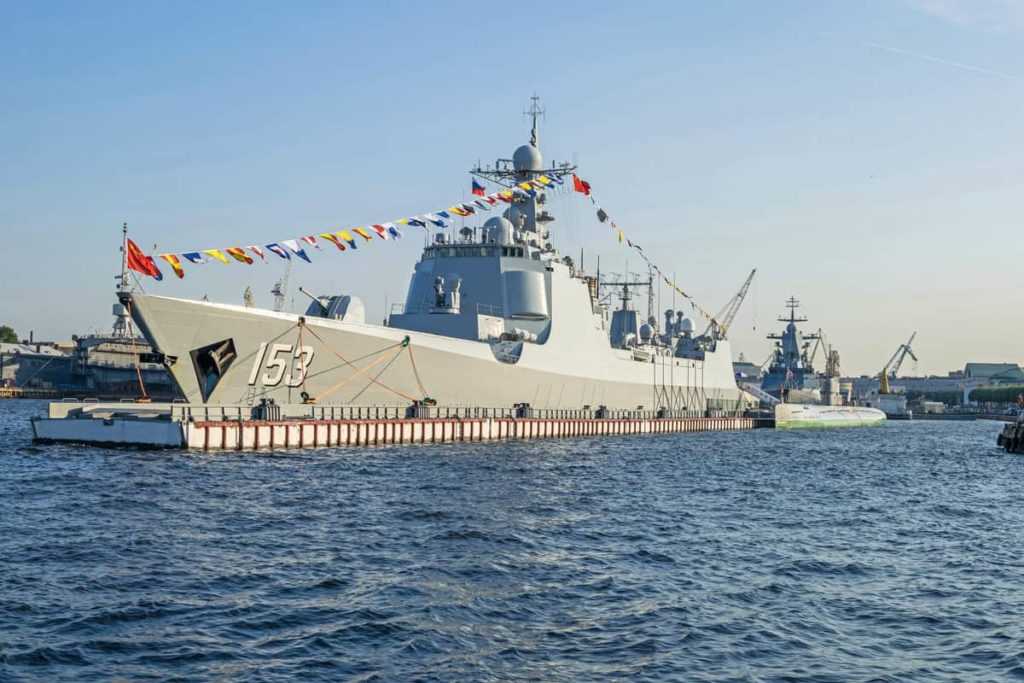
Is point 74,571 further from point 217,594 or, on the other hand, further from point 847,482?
point 847,482

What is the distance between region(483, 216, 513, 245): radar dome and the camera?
4925cm

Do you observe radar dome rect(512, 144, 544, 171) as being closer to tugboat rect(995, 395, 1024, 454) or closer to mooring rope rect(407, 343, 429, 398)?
mooring rope rect(407, 343, 429, 398)

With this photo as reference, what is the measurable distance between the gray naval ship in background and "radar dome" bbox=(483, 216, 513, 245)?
60 millimetres

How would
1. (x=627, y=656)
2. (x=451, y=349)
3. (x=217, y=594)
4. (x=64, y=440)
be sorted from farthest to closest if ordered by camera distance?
1. (x=451, y=349)
2. (x=64, y=440)
3. (x=217, y=594)
4. (x=627, y=656)

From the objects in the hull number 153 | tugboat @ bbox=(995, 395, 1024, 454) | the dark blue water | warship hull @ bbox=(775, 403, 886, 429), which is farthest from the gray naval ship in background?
tugboat @ bbox=(995, 395, 1024, 454)

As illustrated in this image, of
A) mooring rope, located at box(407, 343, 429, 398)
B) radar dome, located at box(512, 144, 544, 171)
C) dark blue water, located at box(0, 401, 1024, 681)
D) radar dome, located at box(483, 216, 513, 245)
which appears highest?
radar dome, located at box(512, 144, 544, 171)

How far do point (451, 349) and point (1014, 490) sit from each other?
19.6m

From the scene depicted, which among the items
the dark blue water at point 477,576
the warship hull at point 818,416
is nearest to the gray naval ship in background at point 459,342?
the dark blue water at point 477,576

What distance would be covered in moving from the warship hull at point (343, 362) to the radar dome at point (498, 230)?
213 inches

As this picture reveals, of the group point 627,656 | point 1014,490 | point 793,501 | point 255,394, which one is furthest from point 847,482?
point 627,656

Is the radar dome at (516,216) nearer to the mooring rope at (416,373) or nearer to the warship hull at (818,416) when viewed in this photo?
the mooring rope at (416,373)

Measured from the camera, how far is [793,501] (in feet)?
86.3

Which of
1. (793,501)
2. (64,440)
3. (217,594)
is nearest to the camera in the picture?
(217,594)

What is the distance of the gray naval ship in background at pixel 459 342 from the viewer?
103 feet
